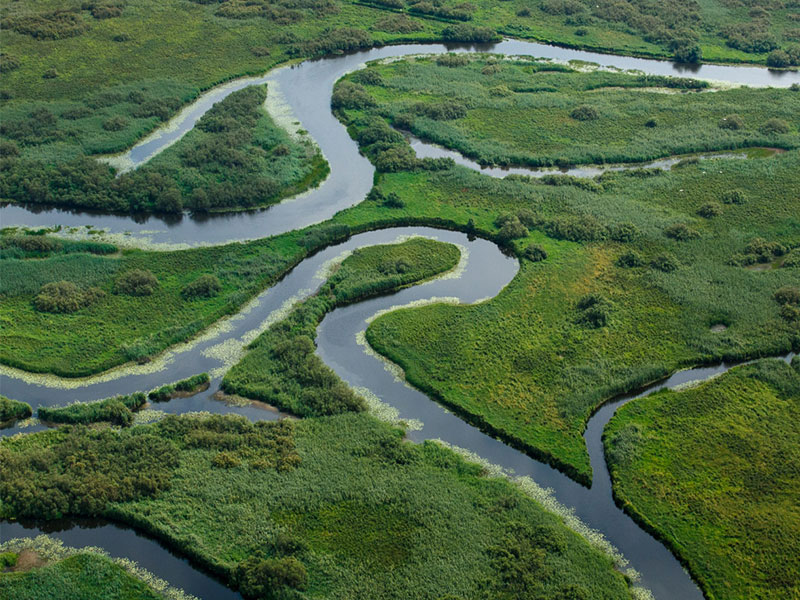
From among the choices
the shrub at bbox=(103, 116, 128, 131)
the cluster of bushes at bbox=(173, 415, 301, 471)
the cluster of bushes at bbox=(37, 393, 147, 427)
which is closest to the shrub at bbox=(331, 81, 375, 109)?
the shrub at bbox=(103, 116, 128, 131)

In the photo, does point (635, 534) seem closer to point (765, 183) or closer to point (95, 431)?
point (95, 431)

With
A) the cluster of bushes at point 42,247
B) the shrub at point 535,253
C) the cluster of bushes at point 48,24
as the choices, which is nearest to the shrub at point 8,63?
the cluster of bushes at point 48,24

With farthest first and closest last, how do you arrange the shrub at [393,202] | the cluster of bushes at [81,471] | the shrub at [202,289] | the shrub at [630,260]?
the shrub at [393,202] < the shrub at [630,260] < the shrub at [202,289] < the cluster of bushes at [81,471]

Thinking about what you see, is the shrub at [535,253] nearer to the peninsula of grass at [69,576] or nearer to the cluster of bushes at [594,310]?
the cluster of bushes at [594,310]

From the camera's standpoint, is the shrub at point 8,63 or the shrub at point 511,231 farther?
the shrub at point 8,63

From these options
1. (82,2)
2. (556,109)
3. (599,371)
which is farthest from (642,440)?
(82,2)

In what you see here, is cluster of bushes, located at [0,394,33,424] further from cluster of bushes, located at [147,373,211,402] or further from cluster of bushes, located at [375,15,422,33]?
cluster of bushes, located at [375,15,422,33]
